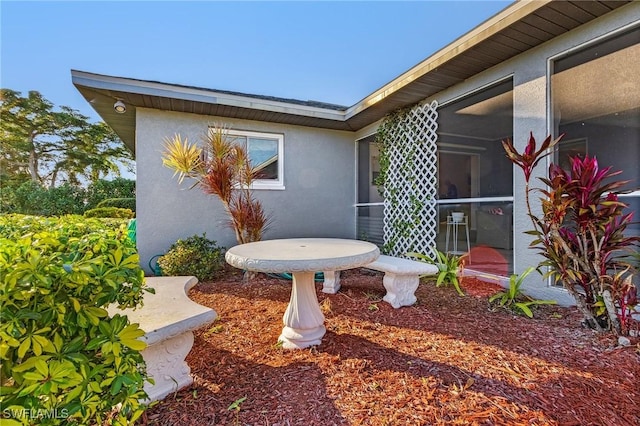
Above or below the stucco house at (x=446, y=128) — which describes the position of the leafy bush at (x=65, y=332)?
below

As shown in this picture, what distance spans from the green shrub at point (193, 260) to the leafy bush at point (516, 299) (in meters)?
3.94

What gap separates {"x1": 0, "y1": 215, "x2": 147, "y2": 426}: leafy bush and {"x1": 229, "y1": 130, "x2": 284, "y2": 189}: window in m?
4.57

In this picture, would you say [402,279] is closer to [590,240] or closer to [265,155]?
[590,240]

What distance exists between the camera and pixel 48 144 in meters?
15.8

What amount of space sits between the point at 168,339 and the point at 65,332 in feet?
2.63

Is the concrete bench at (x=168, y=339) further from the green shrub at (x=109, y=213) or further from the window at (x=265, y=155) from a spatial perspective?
the green shrub at (x=109, y=213)

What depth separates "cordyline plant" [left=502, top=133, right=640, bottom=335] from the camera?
7.48 feet

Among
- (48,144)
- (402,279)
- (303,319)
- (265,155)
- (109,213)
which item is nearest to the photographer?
(303,319)

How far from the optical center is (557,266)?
2.55 m

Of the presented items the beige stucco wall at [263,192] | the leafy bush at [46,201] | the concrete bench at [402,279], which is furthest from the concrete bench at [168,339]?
the leafy bush at [46,201]

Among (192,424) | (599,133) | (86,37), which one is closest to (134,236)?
(86,37)

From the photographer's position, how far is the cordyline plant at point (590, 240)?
2.28 m

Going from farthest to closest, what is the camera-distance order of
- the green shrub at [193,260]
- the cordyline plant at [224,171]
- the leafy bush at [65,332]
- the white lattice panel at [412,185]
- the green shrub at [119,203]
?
the green shrub at [119,203], the white lattice panel at [412,185], the green shrub at [193,260], the cordyline plant at [224,171], the leafy bush at [65,332]

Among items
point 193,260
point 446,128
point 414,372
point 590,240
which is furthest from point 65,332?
point 446,128
